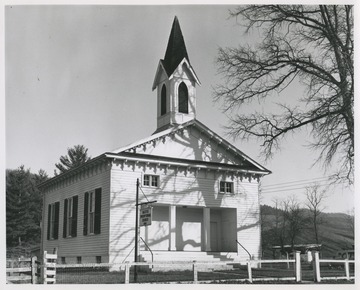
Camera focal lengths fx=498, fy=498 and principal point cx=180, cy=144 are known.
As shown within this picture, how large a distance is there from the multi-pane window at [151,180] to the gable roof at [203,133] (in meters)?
1.51

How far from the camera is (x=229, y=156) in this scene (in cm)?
2759

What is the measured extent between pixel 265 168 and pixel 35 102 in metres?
14.0

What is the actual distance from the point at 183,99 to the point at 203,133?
9.12 ft

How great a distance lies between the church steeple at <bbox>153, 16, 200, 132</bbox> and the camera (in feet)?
92.2

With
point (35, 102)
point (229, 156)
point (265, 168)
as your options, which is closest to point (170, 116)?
point (229, 156)

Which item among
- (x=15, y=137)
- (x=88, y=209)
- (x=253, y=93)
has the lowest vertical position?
(x=88, y=209)

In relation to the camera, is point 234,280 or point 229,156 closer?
point 234,280

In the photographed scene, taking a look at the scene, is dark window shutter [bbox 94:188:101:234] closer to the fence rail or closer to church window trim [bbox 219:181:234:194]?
the fence rail

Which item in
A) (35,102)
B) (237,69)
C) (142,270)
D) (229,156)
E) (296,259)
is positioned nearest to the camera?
(296,259)

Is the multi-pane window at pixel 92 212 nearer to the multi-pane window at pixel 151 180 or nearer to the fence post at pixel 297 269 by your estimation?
the multi-pane window at pixel 151 180

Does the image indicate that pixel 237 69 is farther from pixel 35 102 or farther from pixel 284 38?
pixel 35 102

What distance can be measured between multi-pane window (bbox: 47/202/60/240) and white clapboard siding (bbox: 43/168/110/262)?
30 centimetres

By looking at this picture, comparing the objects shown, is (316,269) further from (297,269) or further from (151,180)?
(151,180)

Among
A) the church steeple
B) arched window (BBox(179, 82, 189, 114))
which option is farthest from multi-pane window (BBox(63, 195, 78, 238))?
arched window (BBox(179, 82, 189, 114))
